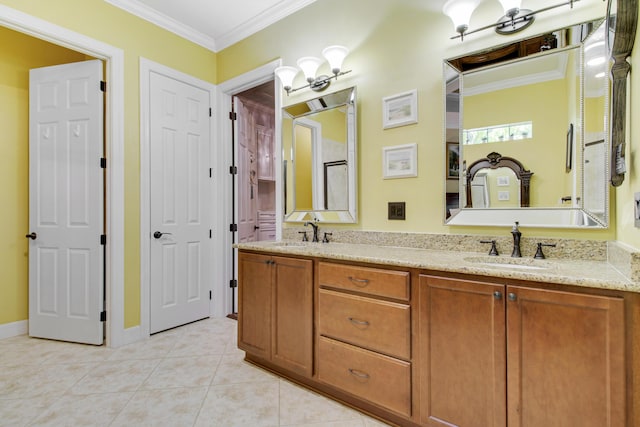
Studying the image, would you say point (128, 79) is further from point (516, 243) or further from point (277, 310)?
point (516, 243)

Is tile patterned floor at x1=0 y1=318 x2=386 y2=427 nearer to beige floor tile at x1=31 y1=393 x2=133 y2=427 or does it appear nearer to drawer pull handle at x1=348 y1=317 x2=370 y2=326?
beige floor tile at x1=31 y1=393 x2=133 y2=427

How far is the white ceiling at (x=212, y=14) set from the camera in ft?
8.87

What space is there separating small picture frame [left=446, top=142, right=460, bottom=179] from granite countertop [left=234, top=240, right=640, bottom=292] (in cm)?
47

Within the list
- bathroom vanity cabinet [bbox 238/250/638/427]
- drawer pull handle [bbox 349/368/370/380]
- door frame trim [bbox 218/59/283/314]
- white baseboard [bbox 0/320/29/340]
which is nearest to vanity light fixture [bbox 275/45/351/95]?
door frame trim [bbox 218/59/283/314]

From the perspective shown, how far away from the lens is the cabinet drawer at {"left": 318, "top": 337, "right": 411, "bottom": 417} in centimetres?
154

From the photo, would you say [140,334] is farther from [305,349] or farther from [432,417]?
[432,417]

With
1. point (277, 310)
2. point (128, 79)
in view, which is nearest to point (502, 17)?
point (277, 310)

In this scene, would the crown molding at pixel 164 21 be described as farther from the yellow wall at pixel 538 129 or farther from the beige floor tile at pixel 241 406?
the beige floor tile at pixel 241 406

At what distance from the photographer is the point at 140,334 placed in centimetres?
275

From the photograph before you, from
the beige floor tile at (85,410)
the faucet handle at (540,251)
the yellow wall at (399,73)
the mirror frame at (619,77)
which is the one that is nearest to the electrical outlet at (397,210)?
the yellow wall at (399,73)

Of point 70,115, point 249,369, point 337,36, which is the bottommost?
point 249,369

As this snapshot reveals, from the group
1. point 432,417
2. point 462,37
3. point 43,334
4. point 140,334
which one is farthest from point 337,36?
point 43,334

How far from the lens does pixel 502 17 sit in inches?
67.7

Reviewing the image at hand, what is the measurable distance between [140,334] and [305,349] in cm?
170
